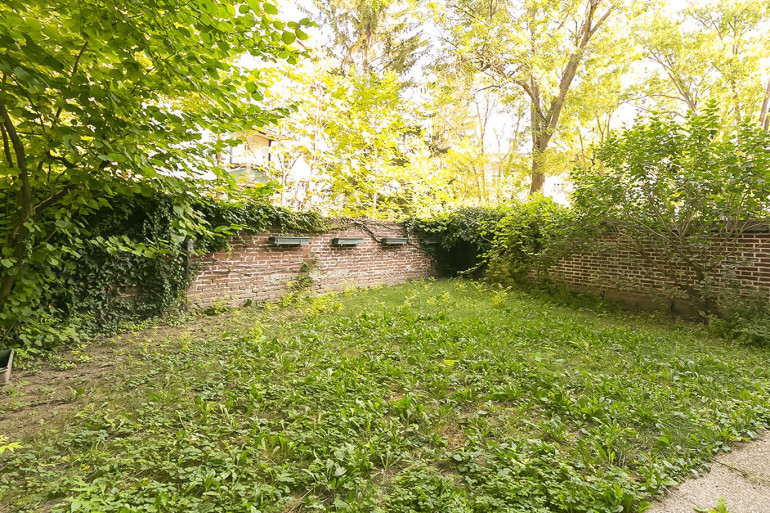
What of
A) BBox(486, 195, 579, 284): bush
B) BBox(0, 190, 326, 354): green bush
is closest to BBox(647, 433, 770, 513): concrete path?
BBox(0, 190, 326, 354): green bush

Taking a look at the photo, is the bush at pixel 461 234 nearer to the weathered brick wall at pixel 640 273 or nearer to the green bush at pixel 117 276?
the weathered brick wall at pixel 640 273

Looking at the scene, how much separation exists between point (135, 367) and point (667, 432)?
16.3 feet

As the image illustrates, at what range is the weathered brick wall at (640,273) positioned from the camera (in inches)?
229

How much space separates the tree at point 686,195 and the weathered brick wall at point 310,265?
197 inches

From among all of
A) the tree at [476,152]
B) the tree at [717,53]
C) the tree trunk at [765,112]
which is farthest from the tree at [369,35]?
the tree trunk at [765,112]

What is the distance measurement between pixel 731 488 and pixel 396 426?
6.94 feet

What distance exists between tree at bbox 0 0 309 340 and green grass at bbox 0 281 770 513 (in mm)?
1708

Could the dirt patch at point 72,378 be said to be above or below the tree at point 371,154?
below

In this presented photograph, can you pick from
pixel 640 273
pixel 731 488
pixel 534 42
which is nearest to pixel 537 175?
pixel 534 42

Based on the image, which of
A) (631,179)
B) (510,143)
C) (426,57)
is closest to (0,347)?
(631,179)

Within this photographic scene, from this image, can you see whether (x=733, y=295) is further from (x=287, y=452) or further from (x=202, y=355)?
(x=202, y=355)

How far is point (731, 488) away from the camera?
7.28 ft

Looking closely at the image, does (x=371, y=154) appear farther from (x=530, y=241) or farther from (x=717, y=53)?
(x=717, y=53)

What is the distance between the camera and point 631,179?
21.6ft
